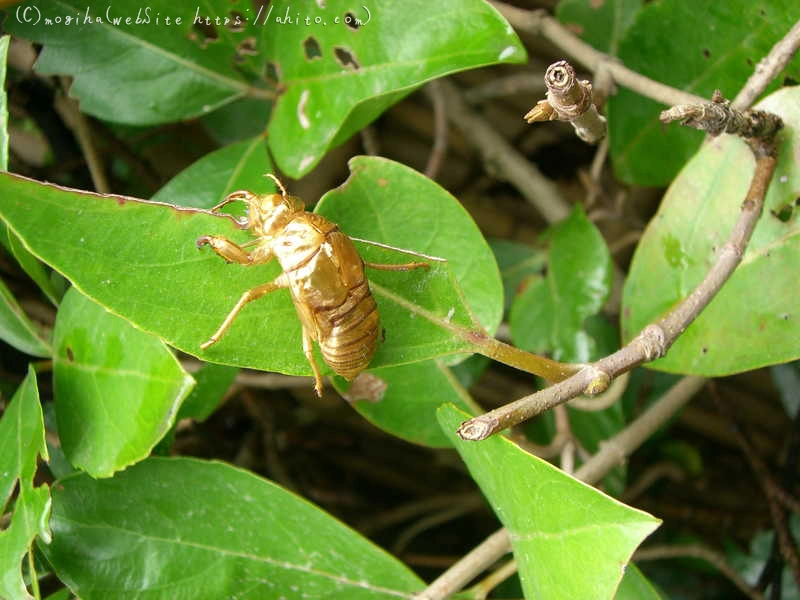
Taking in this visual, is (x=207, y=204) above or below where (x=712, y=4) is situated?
below

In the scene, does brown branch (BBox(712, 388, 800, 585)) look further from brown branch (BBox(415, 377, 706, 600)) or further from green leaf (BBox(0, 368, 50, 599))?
green leaf (BBox(0, 368, 50, 599))

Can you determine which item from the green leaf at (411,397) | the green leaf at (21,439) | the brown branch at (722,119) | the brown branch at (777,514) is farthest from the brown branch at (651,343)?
the brown branch at (777,514)

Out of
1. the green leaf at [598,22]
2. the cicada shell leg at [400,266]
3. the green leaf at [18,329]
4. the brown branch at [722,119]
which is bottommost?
the green leaf at [18,329]

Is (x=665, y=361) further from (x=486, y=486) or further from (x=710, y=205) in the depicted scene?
(x=486, y=486)

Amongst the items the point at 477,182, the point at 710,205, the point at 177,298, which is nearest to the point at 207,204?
the point at 177,298

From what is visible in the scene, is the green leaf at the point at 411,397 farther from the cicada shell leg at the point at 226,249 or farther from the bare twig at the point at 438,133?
the bare twig at the point at 438,133

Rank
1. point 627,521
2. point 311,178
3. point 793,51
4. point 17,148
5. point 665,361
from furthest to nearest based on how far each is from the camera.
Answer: point 311,178 < point 17,148 < point 665,361 < point 793,51 < point 627,521
